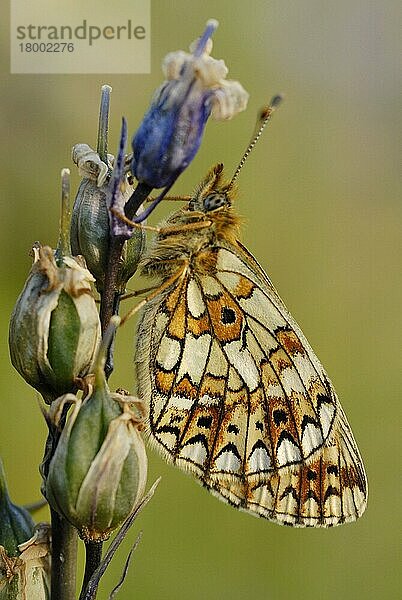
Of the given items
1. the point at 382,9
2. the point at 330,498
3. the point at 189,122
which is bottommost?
the point at 330,498

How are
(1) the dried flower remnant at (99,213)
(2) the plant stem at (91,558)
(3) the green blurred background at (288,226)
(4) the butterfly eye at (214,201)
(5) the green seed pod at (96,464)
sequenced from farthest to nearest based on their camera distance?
(3) the green blurred background at (288,226) → (4) the butterfly eye at (214,201) → (1) the dried flower remnant at (99,213) → (2) the plant stem at (91,558) → (5) the green seed pod at (96,464)

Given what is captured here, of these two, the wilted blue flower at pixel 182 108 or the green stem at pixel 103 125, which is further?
the green stem at pixel 103 125

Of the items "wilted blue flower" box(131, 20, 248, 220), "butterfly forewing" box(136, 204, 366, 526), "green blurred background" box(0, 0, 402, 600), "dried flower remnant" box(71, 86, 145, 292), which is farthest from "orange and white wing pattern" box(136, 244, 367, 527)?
"green blurred background" box(0, 0, 402, 600)

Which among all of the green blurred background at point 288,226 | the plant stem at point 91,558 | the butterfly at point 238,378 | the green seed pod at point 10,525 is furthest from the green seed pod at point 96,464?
the green blurred background at point 288,226

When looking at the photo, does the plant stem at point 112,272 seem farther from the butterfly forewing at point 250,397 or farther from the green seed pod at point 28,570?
the butterfly forewing at point 250,397

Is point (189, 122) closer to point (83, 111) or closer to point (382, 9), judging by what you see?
point (83, 111)

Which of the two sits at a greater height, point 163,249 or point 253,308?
point 163,249

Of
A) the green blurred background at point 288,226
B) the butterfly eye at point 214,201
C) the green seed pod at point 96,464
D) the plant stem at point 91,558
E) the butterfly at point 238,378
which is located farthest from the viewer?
the green blurred background at point 288,226

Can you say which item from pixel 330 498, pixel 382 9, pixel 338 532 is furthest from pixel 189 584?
pixel 382 9
